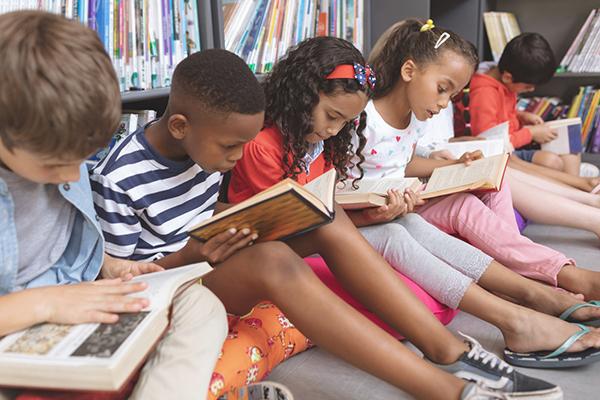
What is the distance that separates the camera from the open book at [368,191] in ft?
4.07

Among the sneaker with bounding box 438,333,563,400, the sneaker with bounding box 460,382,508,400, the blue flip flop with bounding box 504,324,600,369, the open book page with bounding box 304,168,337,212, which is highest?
the open book page with bounding box 304,168,337,212

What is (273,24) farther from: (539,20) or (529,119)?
(539,20)

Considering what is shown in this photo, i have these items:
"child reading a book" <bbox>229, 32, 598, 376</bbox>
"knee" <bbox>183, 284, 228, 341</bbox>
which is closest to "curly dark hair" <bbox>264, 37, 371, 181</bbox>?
"child reading a book" <bbox>229, 32, 598, 376</bbox>

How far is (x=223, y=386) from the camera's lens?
0.95 metres

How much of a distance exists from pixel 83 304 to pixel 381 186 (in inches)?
31.1

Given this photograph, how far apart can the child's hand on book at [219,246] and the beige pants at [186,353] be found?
0.10m

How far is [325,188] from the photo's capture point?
1002mm

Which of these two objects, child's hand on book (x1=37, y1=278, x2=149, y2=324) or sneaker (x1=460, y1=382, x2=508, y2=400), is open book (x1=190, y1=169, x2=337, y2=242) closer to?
child's hand on book (x1=37, y1=278, x2=149, y2=324)

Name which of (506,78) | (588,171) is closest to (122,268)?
(506,78)

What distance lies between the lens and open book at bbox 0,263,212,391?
60 centimetres

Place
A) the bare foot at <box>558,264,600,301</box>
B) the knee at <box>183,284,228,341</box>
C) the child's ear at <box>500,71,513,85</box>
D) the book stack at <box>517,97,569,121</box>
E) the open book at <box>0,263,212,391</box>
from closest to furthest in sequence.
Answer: the open book at <box>0,263,212,391</box>
the knee at <box>183,284,228,341</box>
the bare foot at <box>558,264,600,301</box>
the child's ear at <box>500,71,513,85</box>
the book stack at <box>517,97,569,121</box>

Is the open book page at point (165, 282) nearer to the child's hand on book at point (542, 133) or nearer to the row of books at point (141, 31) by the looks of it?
the row of books at point (141, 31)

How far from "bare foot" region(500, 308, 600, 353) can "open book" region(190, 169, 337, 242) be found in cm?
46

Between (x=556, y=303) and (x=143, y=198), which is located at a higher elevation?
(x=143, y=198)
